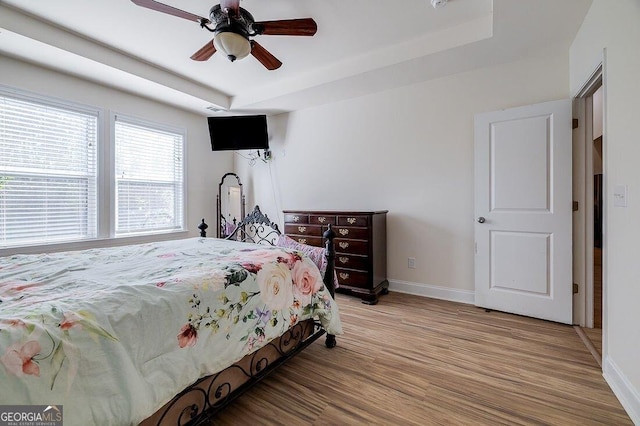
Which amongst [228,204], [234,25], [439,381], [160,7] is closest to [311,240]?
[228,204]

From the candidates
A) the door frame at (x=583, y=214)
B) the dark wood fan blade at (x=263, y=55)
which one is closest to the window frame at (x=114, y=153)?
the dark wood fan blade at (x=263, y=55)

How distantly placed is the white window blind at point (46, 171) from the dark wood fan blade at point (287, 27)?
8.52 ft

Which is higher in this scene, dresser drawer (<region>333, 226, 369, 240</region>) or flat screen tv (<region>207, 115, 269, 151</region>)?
flat screen tv (<region>207, 115, 269, 151</region>)

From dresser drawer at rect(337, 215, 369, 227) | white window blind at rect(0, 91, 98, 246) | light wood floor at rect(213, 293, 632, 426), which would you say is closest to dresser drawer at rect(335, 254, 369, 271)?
dresser drawer at rect(337, 215, 369, 227)

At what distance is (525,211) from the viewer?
8.89ft

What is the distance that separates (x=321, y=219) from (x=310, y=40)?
1942 millimetres

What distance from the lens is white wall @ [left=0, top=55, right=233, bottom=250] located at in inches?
112

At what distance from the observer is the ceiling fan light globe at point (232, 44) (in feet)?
6.48

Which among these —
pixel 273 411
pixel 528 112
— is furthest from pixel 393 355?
pixel 528 112

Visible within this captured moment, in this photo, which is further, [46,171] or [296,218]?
[296,218]

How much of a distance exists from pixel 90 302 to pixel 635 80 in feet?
8.97
